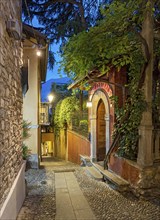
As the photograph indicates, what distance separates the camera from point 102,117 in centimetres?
839

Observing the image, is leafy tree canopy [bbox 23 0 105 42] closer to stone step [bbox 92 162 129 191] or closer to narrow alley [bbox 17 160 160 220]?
stone step [bbox 92 162 129 191]

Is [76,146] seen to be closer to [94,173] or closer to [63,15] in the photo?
[94,173]

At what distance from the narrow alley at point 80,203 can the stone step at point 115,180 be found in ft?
0.48

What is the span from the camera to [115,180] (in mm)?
5418

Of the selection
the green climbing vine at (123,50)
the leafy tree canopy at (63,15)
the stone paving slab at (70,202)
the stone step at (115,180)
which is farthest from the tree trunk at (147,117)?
the leafy tree canopy at (63,15)

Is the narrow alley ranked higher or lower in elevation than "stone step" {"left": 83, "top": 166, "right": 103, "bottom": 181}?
lower

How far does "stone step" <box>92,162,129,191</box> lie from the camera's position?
16.7 feet

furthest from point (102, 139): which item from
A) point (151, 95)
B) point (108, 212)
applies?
point (108, 212)

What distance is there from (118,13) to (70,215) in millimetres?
4310

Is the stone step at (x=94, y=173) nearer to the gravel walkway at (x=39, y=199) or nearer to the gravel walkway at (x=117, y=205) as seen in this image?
the gravel walkway at (x=117, y=205)

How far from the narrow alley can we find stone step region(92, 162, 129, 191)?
147 millimetres

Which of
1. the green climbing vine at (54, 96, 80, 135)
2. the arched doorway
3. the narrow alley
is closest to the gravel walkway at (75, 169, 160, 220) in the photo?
→ the narrow alley

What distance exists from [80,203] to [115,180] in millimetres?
1240

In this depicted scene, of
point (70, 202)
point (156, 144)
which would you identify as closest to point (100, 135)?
point (156, 144)
